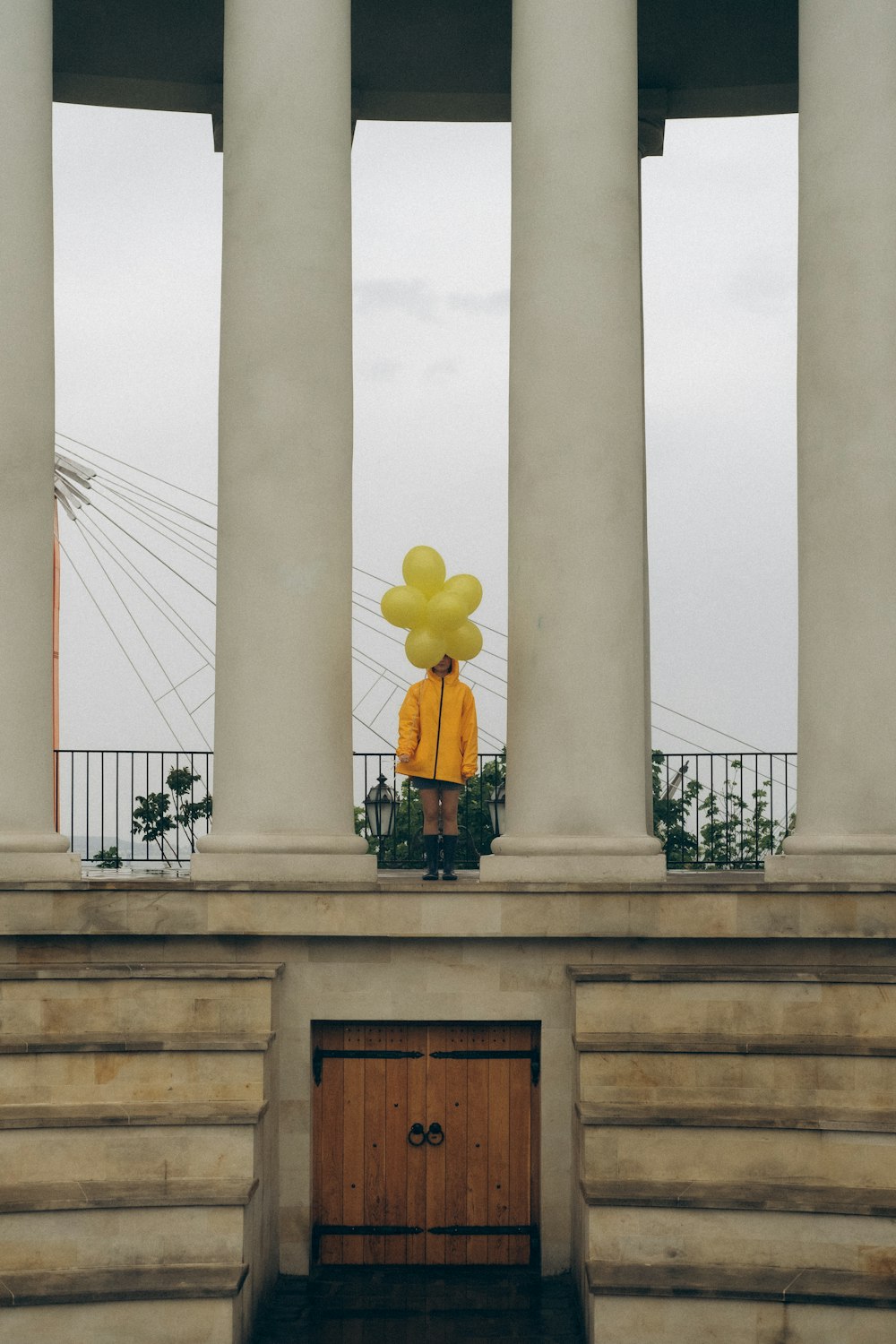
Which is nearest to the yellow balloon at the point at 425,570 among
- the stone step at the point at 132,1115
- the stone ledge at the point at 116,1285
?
the stone step at the point at 132,1115

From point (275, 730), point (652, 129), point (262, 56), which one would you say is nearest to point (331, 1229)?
point (275, 730)

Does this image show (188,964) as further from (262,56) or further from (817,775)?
(262,56)

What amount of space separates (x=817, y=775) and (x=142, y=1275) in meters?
21.0

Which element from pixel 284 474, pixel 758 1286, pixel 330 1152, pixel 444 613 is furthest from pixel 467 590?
pixel 758 1286

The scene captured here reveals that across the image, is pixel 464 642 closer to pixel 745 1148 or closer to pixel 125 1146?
pixel 745 1148

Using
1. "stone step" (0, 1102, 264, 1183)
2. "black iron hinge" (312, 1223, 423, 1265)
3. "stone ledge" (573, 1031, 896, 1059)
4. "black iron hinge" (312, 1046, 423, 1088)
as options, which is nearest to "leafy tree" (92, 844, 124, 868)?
"black iron hinge" (312, 1046, 423, 1088)

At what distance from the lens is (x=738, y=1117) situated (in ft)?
113

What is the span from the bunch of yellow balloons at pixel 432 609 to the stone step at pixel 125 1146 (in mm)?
14299

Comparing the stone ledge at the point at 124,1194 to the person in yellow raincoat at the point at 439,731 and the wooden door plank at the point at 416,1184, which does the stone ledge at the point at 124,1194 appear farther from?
the person in yellow raincoat at the point at 439,731

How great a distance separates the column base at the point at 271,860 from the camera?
4150cm

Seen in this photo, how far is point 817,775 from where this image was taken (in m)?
43.3

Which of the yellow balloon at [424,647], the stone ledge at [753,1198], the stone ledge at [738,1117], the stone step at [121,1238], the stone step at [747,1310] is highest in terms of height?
the yellow balloon at [424,647]

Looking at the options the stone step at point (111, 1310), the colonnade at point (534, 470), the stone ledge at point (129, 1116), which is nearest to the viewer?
the stone step at point (111, 1310)

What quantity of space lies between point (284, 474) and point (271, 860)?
9.79 metres
